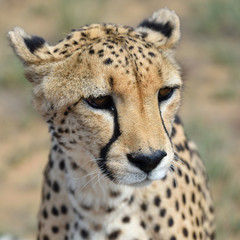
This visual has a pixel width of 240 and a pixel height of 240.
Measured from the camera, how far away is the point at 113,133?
86.0 inches

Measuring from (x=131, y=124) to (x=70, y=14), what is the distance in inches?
190

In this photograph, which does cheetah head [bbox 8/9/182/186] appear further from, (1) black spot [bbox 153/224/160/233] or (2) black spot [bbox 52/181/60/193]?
(1) black spot [bbox 153/224/160/233]

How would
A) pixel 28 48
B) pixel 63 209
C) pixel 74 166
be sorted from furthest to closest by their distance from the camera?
pixel 63 209, pixel 74 166, pixel 28 48

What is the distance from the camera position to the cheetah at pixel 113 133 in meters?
2.15

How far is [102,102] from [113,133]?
0.35ft

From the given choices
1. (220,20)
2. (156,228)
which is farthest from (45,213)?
(220,20)

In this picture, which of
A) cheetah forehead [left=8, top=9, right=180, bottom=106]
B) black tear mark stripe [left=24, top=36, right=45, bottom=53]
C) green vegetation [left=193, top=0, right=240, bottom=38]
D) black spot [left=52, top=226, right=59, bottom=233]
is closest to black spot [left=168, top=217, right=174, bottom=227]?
black spot [left=52, top=226, right=59, bottom=233]

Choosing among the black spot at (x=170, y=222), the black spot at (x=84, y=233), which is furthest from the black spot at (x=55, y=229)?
the black spot at (x=170, y=222)

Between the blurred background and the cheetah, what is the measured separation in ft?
1.68

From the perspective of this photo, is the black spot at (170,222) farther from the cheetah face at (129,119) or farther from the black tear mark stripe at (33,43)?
the black tear mark stripe at (33,43)

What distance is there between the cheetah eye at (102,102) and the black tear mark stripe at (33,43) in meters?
0.33

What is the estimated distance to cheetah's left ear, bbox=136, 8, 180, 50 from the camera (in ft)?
8.16

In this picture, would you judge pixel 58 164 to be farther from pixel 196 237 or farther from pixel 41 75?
pixel 196 237

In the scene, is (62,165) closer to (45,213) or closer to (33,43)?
(45,213)
